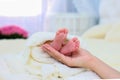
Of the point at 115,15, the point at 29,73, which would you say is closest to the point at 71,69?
the point at 29,73

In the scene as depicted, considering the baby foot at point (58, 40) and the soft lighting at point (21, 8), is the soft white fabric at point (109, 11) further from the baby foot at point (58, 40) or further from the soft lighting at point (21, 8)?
the baby foot at point (58, 40)

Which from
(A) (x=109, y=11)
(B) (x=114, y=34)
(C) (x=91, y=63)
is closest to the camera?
(C) (x=91, y=63)

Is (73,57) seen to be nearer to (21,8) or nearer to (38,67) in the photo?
(38,67)

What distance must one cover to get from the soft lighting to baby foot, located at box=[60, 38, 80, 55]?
2.04m

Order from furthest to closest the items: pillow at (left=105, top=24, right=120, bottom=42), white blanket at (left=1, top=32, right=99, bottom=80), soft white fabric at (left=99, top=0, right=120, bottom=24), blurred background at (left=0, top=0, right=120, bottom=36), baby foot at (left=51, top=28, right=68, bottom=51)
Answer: blurred background at (left=0, top=0, right=120, bottom=36) < soft white fabric at (left=99, top=0, right=120, bottom=24) < pillow at (left=105, top=24, right=120, bottom=42) < baby foot at (left=51, top=28, right=68, bottom=51) < white blanket at (left=1, top=32, right=99, bottom=80)

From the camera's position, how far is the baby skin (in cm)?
109

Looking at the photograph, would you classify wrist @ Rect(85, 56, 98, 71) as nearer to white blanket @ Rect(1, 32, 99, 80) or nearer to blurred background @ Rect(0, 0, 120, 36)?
white blanket @ Rect(1, 32, 99, 80)

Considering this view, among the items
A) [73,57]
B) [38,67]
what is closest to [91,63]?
[73,57]

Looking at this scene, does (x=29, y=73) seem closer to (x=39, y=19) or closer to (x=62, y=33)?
(x=62, y=33)

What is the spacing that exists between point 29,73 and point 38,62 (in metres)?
0.07

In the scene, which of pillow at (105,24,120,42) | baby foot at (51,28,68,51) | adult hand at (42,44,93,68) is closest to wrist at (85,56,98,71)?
adult hand at (42,44,93,68)

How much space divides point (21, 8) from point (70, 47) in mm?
2099

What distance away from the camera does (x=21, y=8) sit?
3.09 meters

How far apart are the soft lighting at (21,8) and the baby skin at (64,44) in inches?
78.3
